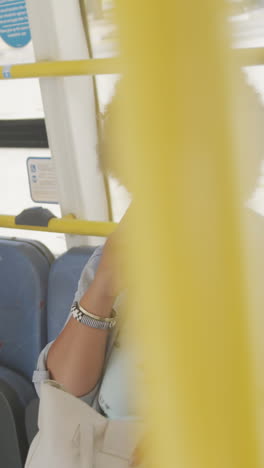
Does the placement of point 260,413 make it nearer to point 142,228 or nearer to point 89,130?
point 142,228

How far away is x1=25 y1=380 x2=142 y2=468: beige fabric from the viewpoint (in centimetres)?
101

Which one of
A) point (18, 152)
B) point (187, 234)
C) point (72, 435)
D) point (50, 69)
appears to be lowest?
point (72, 435)

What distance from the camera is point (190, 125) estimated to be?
169 millimetres

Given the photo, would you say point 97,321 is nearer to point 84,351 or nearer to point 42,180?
point 84,351

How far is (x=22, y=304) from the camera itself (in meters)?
1.78

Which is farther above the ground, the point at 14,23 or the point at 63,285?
the point at 14,23

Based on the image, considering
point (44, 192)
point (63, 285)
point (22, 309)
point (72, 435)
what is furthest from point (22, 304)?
point (72, 435)

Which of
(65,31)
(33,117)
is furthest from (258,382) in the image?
(33,117)

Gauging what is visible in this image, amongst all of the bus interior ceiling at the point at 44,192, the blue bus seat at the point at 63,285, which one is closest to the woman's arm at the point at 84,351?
the bus interior ceiling at the point at 44,192

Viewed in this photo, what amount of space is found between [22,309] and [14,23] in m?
0.92

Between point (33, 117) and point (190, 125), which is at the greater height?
point (190, 125)

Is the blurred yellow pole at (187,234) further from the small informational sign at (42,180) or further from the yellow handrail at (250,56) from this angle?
the small informational sign at (42,180)

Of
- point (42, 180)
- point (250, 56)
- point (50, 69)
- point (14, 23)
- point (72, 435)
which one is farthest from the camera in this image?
point (42, 180)

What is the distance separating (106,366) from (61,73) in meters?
0.74
